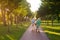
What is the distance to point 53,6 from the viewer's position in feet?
119

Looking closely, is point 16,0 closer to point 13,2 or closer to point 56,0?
point 13,2

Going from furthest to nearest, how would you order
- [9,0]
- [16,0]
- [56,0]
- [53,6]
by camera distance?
[53,6] < [56,0] < [16,0] < [9,0]

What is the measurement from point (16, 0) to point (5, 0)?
2.05 metres

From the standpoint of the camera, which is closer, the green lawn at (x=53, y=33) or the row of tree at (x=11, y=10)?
the green lawn at (x=53, y=33)

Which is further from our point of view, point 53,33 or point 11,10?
point 11,10

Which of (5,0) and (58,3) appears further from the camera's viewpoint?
(58,3)

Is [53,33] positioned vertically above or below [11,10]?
below

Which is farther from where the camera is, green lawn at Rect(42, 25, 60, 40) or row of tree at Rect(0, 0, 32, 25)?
row of tree at Rect(0, 0, 32, 25)

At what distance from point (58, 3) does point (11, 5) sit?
10.1 meters

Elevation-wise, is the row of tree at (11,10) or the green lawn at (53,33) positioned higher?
the row of tree at (11,10)

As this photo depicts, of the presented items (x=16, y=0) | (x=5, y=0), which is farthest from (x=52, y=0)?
(x=5, y=0)

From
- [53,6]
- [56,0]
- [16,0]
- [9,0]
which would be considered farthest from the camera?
[53,6]

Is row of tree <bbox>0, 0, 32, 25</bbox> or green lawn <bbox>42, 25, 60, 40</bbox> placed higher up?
row of tree <bbox>0, 0, 32, 25</bbox>

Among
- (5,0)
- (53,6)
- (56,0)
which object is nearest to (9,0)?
(5,0)
